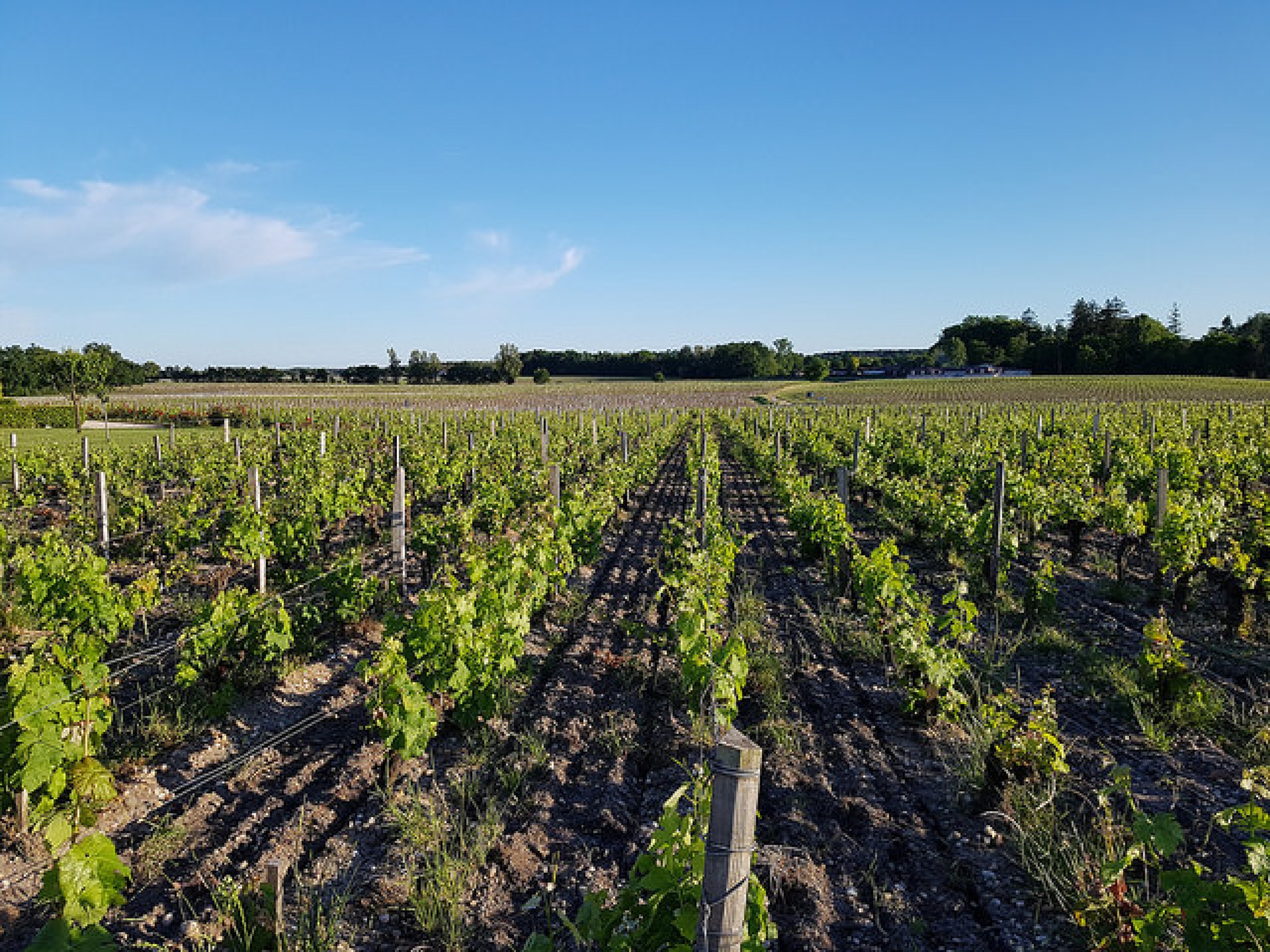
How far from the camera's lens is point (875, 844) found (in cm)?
405

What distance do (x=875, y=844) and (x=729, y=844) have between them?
2.35 meters

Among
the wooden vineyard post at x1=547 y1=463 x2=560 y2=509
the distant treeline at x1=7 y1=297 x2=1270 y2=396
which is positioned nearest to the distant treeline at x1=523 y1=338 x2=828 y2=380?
the distant treeline at x1=7 y1=297 x2=1270 y2=396

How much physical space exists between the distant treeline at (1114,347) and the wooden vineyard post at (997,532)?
79.9m

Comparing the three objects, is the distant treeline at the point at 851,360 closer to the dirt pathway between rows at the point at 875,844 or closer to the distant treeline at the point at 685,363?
the distant treeline at the point at 685,363

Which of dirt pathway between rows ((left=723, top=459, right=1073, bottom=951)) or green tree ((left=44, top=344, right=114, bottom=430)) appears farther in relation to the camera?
green tree ((left=44, top=344, right=114, bottom=430))

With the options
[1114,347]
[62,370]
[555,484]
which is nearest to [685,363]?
[1114,347]

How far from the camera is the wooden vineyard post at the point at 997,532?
874 centimetres

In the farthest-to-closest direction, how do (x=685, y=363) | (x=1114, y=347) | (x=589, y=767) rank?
(x=685, y=363)
(x=1114, y=347)
(x=589, y=767)

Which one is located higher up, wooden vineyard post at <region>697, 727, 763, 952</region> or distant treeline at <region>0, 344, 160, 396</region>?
distant treeline at <region>0, 344, 160, 396</region>

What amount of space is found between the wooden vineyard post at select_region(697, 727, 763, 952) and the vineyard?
15 mm

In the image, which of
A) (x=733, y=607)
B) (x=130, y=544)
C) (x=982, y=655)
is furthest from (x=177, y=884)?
(x=130, y=544)

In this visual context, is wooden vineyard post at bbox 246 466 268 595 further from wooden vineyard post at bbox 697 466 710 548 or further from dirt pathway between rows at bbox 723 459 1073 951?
dirt pathway between rows at bbox 723 459 1073 951

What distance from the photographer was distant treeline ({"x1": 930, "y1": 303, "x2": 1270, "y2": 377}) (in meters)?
70.9

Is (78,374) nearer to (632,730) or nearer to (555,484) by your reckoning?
(555,484)
